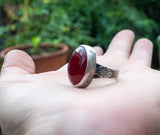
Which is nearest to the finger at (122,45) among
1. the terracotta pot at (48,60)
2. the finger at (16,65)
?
the finger at (16,65)

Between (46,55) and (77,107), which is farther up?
(77,107)

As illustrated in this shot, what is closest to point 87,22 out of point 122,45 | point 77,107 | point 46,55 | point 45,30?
point 45,30

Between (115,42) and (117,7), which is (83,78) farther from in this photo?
(117,7)

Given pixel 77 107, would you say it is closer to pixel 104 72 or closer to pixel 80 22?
pixel 104 72

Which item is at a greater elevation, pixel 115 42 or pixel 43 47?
pixel 115 42

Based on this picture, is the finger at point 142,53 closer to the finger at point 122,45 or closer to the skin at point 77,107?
the finger at point 122,45

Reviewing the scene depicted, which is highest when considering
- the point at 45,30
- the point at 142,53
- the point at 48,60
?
the point at 142,53

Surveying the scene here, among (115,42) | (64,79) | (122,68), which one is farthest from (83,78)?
(115,42)
